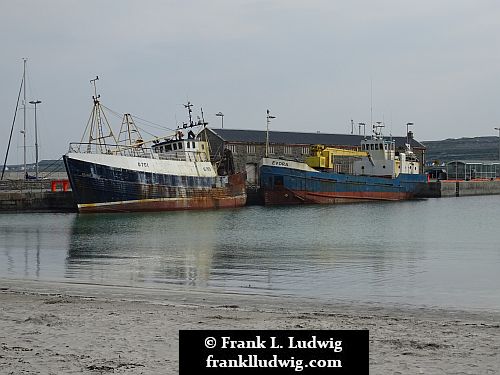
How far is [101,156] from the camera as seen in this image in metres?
43.4

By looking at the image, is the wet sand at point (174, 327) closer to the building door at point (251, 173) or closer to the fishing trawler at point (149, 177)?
the fishing trawler at point (149, 177)

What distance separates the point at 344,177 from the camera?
57.7m

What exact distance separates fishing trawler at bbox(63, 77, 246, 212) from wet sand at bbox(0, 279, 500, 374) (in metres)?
30.5

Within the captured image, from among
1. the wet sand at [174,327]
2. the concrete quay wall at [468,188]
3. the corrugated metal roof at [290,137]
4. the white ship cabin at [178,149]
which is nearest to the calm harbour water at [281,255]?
the wet sand at [174,327]

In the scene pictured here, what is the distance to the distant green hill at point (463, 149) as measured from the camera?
508 feet

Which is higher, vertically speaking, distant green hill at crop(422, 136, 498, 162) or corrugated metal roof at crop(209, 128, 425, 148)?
distant green hill at crop(422, 136, 498, 162)

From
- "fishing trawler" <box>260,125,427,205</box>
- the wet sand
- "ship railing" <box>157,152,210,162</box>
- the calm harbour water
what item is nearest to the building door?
"fishing trawler" <box>260,125,427,205</box>

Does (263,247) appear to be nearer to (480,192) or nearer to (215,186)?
(215,186)

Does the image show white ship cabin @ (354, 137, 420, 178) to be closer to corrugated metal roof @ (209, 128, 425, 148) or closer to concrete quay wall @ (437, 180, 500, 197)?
corrugated metal roof @ (209, 128, 425, 148)

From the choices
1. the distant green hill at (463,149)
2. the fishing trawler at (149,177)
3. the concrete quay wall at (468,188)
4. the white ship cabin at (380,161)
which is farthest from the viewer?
the distant green hill at (463,149)

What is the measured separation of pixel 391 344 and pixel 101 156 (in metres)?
37.2

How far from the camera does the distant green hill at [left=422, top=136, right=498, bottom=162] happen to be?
155 m

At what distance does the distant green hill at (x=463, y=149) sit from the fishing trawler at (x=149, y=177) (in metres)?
106

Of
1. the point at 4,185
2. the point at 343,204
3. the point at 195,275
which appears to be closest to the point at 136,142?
the point at 4,185
